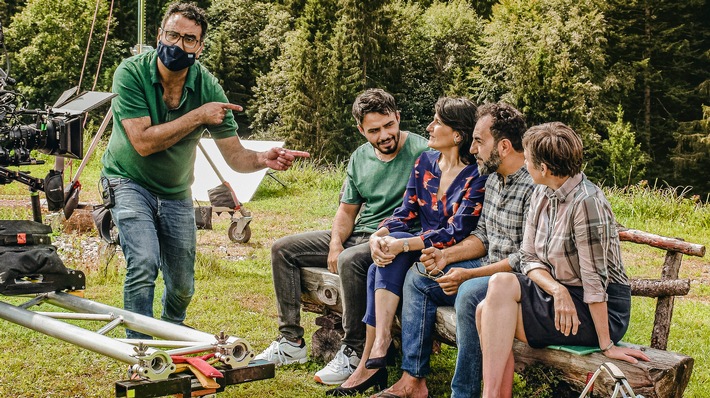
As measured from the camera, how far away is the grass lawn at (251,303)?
13.7 feet

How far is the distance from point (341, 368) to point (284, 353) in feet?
1.44

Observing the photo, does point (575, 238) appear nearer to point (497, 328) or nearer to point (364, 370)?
point (497, 328)

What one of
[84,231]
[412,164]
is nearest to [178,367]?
[412,164]

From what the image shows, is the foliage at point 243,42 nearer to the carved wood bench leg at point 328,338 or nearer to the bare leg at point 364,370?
the carved wood bench leg at point 328,338

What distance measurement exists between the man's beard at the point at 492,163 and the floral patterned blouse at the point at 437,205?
0.17 metres

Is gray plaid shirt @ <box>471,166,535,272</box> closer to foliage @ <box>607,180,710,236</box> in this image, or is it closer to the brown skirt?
the brown skirt

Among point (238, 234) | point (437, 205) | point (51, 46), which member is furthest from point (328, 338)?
point (51, 46)

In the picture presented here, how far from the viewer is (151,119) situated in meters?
3.97

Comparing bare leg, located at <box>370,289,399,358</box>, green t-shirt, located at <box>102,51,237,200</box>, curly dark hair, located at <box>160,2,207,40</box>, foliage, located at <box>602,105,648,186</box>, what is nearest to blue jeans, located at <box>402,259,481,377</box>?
bare leg, located at <box>370,289,399,358</box>

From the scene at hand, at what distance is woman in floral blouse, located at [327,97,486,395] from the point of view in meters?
3.76

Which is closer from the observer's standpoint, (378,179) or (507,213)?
(507,213)

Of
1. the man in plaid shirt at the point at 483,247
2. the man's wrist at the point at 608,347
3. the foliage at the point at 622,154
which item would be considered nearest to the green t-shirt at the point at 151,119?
the man in plaid shirt at the point at 483,247

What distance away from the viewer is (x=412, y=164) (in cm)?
424

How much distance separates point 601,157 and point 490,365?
32380 millimetres
